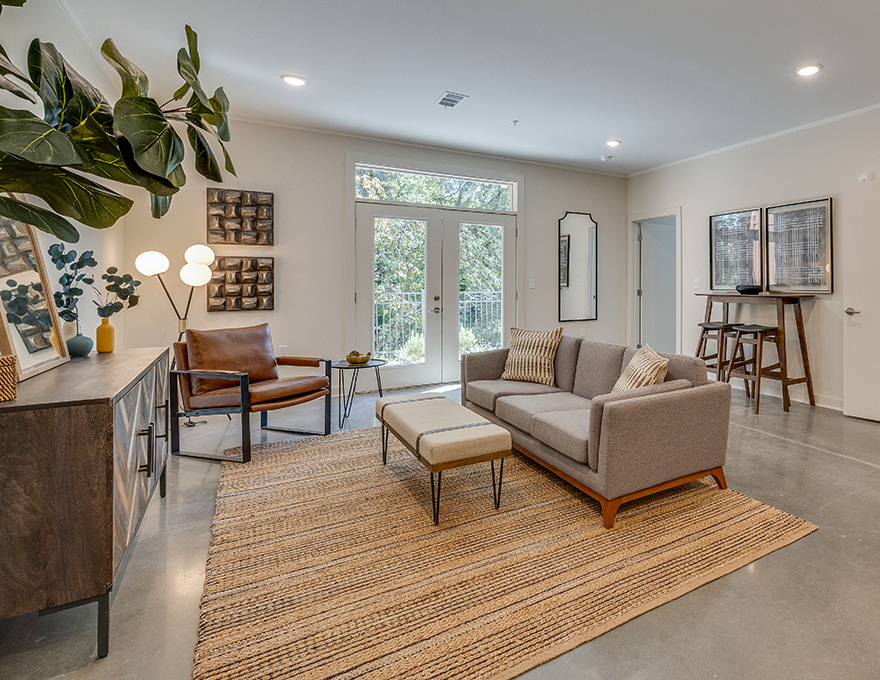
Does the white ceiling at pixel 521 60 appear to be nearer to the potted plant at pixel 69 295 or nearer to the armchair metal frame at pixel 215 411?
the potted plant at pixel 69 295

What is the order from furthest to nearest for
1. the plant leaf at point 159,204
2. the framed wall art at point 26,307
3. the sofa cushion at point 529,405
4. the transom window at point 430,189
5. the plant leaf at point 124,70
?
the transom window at point 430,189 → the sofa cushion at point 529,405 → the framed wall art at point 26,307 → the plant leaf at point 159,204 → the plant leaf at point 124,70

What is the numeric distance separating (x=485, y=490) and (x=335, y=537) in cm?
85

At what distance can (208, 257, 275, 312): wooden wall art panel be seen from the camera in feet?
14.3

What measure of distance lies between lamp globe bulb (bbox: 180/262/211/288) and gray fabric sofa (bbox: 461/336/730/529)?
2.57 meters

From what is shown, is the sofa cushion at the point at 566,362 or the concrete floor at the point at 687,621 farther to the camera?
the sofa cushion at the point at 566,362

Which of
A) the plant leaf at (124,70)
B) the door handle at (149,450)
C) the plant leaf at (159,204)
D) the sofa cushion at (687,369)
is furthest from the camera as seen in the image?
the sofa cushion at (687,369)

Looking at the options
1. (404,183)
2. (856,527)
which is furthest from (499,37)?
(856,527)

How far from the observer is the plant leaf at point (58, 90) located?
1.01 m

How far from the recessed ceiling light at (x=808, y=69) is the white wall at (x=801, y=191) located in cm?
114

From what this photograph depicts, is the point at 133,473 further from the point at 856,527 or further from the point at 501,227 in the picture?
the point at 501,227

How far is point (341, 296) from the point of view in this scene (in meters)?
4.84

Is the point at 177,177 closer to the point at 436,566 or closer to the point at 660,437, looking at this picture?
the point at 436,566

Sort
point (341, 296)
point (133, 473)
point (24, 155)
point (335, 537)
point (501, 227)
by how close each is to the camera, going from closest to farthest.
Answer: point (24, 155)
point (133, 473)
point (335, 537)
point (341, 296)
point (501, 227)

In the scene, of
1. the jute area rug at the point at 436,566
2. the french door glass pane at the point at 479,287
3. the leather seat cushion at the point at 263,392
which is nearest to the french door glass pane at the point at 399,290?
the french door glass pane at the point at 479,287
